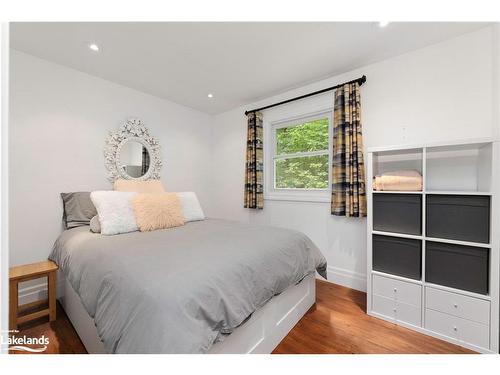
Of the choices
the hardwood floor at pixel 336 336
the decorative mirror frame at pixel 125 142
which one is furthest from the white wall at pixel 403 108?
the decorative mirror frame at pixel 125 142

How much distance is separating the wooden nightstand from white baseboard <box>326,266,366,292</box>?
266 centimetres

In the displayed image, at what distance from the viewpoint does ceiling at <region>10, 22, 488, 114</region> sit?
163 cm

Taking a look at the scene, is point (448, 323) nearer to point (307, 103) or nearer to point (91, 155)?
point (307, 103)

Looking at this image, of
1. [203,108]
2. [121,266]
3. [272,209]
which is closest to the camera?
[121,266]

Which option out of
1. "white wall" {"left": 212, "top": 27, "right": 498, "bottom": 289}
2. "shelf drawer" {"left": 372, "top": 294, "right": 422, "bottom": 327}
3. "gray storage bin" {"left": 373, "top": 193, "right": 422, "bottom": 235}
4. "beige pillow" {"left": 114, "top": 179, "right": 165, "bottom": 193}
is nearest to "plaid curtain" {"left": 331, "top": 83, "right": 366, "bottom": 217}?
"white wall" {"left": 212, "top": 27, "right": 498, "bottom": 289}

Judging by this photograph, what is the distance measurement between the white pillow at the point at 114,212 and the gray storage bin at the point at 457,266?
243 cm

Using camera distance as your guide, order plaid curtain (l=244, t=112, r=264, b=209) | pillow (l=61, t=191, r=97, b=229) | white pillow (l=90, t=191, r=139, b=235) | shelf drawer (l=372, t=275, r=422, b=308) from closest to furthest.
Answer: shelf drawer (l=372, t=275, r=422, b=308) → white pillow (l=90, t=191, r=139, b=235) → pillow (l=61, t=191, r=97, b=229) → plaid curtain (l=244, t=112, r=264, b=209)

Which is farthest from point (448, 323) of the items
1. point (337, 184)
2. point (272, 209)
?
point (272, 209)

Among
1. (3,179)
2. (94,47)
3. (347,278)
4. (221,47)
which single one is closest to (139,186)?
(94,47)

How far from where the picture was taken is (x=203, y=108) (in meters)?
3.40

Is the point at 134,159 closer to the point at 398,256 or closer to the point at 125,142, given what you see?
the point at 125,142

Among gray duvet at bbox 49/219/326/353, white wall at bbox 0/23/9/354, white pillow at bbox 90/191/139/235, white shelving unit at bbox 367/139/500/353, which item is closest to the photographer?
white wall at bbox 0/23/9/354

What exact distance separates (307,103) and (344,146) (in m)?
0.76

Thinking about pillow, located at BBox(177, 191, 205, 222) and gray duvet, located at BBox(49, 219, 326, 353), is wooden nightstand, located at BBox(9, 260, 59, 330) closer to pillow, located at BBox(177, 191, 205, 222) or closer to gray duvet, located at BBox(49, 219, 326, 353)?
gray duvet, located at BBox(49, 219, 326, 353)
